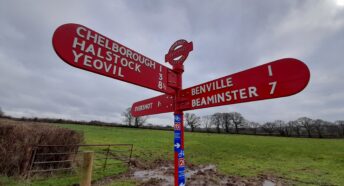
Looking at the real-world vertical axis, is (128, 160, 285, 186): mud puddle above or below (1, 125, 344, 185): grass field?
above

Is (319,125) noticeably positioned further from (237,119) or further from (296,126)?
(237,119)

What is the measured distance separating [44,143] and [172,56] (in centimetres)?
652

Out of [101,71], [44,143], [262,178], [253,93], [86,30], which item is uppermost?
[86,30]

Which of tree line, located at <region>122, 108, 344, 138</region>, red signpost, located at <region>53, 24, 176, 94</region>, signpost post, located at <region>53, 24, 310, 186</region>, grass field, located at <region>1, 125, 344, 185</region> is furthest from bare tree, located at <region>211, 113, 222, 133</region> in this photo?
red signpost, located at <region>53, 24, 176, 94</region>

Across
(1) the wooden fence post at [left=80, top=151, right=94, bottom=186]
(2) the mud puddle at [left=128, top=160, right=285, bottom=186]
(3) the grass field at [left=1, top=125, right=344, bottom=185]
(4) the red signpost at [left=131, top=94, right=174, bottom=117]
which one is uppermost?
(4) the red signpost at [left=131, top=94, right=174, bottom=117]

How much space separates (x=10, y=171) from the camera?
5.33 m

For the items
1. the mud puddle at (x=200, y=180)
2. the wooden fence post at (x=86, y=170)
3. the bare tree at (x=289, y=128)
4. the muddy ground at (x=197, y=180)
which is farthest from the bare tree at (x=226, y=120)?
the wooden fence post at (x=86, y=170)

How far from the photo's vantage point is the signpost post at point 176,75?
1.43m

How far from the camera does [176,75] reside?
88.6 inches

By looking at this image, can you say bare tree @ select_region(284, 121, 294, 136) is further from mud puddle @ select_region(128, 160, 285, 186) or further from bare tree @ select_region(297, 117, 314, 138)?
mud puddle @ select_region(128, 160, 285, 186)

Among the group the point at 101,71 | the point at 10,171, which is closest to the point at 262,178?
the point at 101,71

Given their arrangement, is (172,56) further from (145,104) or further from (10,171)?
(10,171)

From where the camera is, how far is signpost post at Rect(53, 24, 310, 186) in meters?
1.43

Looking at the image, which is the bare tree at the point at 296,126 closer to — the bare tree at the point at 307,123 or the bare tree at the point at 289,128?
the bare tree at the point at 289,128
